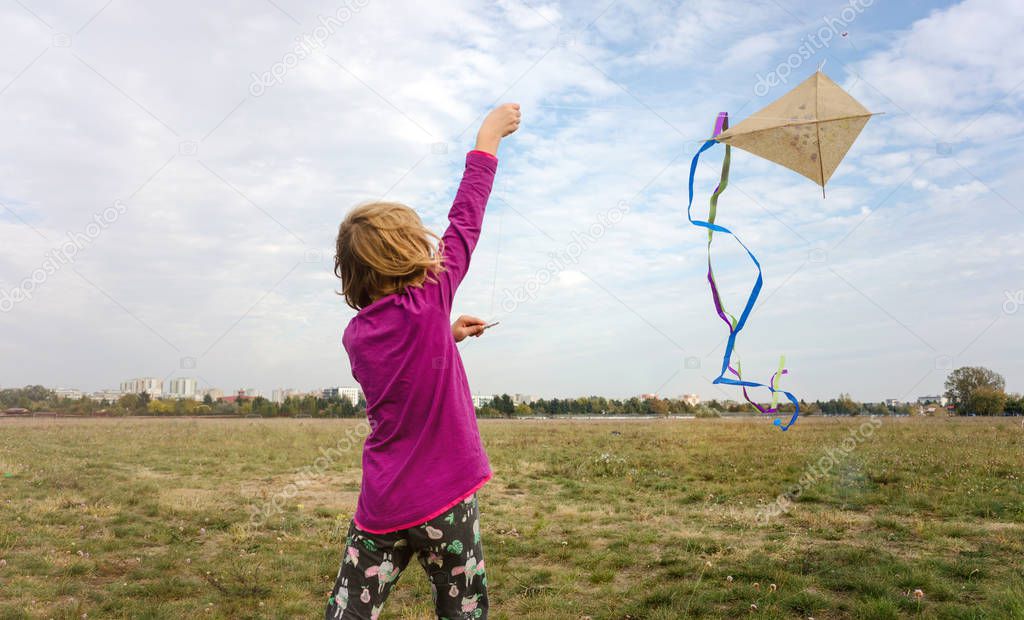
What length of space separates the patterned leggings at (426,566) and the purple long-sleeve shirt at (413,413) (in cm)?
6

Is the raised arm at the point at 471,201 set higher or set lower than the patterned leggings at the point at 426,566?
higher

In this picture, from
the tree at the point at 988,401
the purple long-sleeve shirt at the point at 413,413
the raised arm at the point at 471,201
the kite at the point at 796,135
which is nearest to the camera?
the purple long-sleeve shirt at the point at 413,413

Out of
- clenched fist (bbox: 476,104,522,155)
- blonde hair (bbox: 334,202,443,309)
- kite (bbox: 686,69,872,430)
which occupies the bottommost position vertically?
blonde hair (bbox: 334,202,443,309)

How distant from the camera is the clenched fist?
7.45 ft

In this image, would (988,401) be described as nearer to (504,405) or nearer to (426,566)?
(504,405)

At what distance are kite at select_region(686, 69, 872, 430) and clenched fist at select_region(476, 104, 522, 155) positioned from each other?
5.18ft

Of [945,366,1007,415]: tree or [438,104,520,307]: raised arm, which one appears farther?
[945,366,1007,415]: tree

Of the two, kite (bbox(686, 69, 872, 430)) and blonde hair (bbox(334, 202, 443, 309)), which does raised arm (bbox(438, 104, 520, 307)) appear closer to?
blonde hair (bbox(334, 202, 443, 309))

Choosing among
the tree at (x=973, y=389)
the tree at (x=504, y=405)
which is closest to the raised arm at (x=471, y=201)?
the tree at (x=973, y=389)

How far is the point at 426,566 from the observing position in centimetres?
208

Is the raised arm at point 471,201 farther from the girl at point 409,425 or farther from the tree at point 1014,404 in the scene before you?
the tree at point 1014,404

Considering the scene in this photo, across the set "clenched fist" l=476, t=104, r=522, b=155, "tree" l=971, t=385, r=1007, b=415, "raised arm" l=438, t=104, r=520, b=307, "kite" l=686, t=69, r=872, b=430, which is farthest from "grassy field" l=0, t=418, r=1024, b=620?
"tree" l=971, t=385, r=1007, b=415

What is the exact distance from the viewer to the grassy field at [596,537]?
504 centimetres

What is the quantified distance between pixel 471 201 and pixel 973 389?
49589mm
